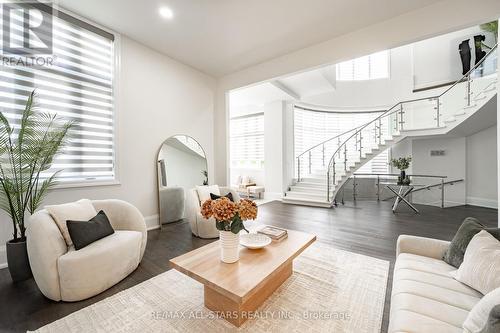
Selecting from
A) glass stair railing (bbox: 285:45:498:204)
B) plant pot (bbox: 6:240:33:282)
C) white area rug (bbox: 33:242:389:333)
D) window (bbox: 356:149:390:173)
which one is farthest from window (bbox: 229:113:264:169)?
plant pot (bbox: 6:240:33:282)

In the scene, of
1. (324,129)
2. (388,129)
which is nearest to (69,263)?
(388,129)

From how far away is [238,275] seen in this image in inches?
63.5

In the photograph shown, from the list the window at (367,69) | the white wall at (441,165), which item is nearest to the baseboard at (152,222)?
the white wall at (441,165)

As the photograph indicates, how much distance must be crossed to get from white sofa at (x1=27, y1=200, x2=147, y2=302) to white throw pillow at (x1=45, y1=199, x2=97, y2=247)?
60 mm

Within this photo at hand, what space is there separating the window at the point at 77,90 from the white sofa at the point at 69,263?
4.07ft

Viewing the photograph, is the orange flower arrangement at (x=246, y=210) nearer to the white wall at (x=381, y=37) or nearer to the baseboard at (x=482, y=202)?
the white wall at (x=381, y=37)

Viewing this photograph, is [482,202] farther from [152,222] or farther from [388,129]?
[152,222]

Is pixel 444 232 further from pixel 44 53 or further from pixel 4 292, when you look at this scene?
pixel 44 53

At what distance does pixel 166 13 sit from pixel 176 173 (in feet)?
8.66

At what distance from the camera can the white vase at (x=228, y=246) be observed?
5.91ft

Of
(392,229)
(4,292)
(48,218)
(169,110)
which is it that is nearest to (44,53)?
(169,110)

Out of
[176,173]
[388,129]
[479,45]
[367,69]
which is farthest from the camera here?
[367,69]

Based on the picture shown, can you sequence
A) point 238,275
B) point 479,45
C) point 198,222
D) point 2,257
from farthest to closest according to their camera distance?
point 479,45 → point 198,222 → point 2,257 → point 238,275

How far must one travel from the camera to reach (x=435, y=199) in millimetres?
6543
